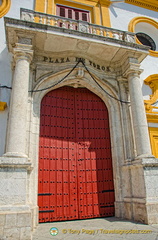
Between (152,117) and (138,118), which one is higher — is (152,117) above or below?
above

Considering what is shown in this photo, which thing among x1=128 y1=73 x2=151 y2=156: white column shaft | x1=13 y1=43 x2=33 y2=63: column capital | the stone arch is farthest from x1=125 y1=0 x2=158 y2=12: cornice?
x1=13 y1=43 x2=33 y2=63: column capital

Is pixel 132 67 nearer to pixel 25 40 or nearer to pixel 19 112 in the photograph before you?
pixel 25 40

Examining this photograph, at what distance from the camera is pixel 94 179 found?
5.98 meters

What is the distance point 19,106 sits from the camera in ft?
16.2

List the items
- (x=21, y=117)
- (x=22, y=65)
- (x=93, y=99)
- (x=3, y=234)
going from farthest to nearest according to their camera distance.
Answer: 1. (x=93, y=99)
2. (x=22, y=65)
3. (x=21, y=117)
4. (x=3, y=234)

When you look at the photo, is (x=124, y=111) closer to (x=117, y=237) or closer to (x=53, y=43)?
(x=53, y=43)

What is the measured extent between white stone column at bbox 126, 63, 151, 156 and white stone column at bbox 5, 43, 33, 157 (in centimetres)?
309

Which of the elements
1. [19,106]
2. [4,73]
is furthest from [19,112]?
[4,73]

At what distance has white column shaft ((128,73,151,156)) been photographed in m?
5.61

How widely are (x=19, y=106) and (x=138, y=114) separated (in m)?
3.33

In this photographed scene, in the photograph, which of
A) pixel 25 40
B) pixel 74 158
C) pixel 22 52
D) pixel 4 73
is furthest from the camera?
pixel 4 73

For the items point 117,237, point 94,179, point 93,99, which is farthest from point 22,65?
point 117,237

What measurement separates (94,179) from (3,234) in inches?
115

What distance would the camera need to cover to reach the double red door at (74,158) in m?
5.50
